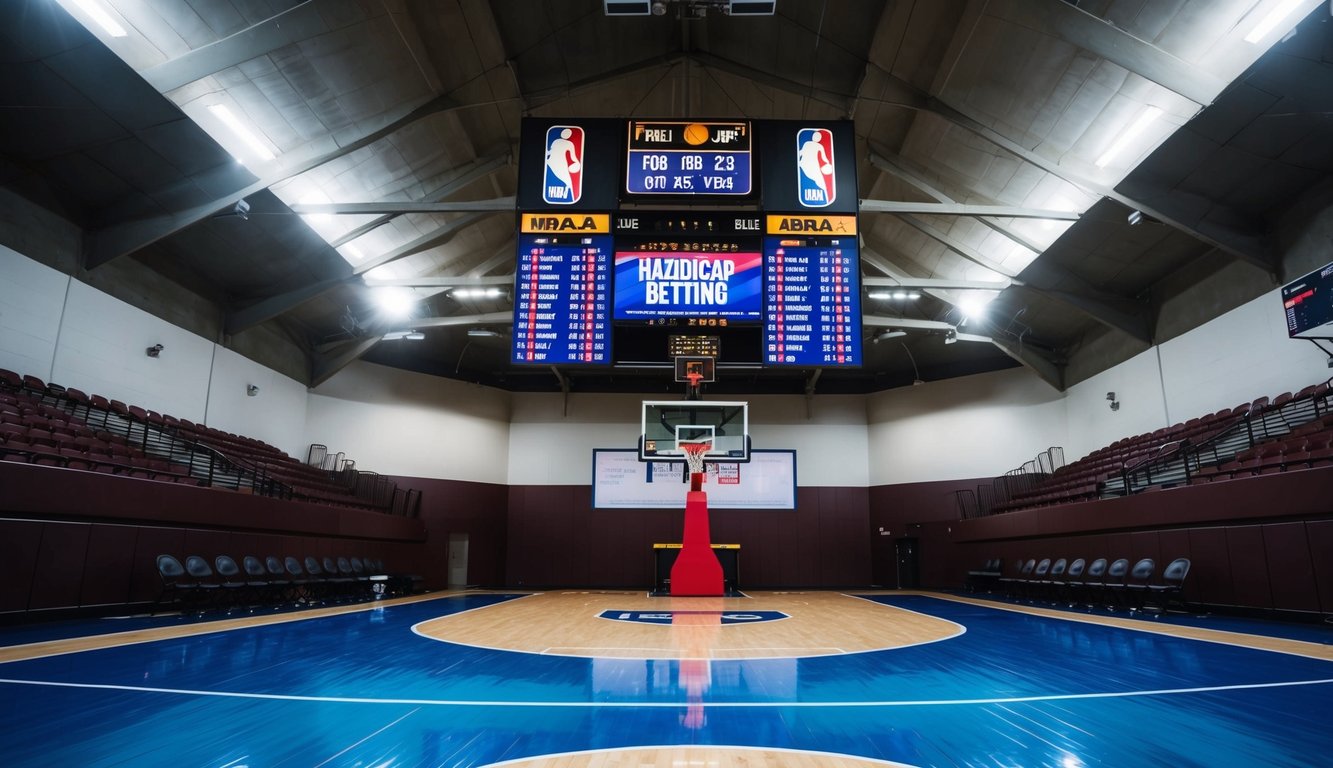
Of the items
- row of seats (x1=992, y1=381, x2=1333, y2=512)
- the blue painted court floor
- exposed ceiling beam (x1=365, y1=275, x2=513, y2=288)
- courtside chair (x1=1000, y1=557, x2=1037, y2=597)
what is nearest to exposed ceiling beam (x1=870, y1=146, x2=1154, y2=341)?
row of seats (x1=992, y1=381, x2=1333, y2=512)

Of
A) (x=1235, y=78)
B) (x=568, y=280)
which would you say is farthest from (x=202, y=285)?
(x=1235, y=78)

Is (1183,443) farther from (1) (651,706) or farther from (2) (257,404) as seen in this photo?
(2) (257,404)

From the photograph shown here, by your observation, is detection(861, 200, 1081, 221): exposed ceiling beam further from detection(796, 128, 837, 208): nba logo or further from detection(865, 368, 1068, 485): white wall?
detection(865, 368, 1068, 485): white wall

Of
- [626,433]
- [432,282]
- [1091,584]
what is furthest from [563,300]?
[626,433]

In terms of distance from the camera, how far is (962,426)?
60.7ft

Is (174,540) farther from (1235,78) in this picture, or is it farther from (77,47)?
(1235,78)

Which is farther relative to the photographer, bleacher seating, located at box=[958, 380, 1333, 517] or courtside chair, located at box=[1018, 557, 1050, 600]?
courtside chair, located at box=[1018, 557, 1050, 600]

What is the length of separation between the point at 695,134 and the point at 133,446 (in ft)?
29.7

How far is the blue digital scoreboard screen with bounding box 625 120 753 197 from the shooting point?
902 cm

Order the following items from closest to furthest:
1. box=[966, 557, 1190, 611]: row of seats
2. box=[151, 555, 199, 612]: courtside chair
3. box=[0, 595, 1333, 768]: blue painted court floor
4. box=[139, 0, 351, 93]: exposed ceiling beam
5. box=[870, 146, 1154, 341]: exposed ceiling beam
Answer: box=[0, 595, 1333, 768]: blue painted court floor < box=[139, 0, 351, 93]: exposed ceiling beam < box=[151, 555, 199, 612]: courtside chair < box=[966, 557, 1190, 611]: row of seats < box=[870, 146, 1154, 341]: exposed ceiling beam

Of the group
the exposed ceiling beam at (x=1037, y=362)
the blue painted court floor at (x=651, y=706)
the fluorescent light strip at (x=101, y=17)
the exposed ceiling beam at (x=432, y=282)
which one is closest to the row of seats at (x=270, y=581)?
the blue painted court floor at (x=651, y=706)

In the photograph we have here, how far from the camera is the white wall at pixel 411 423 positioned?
1727 cm

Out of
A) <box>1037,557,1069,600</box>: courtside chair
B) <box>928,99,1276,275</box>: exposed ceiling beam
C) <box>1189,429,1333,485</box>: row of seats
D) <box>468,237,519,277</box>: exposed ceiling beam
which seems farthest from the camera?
<box>468,237,519,277</box>: exposed ceiling beam

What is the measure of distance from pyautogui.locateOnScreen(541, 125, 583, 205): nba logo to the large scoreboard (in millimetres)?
13
